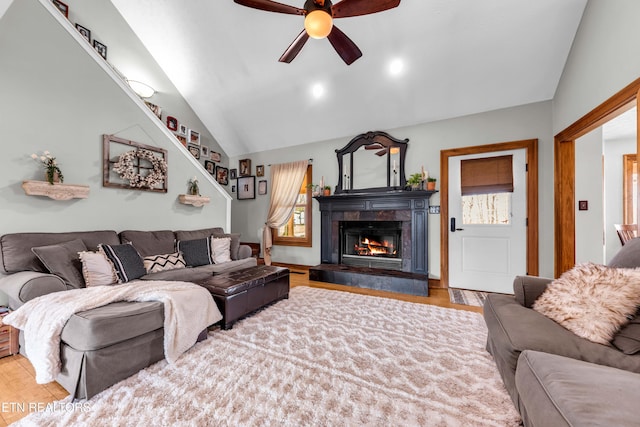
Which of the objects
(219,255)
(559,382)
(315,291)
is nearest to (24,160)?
(219,255)

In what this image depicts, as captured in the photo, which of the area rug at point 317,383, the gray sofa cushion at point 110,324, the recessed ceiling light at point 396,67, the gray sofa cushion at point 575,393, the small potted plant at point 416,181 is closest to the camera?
the gray sofa cushion at point 575,393

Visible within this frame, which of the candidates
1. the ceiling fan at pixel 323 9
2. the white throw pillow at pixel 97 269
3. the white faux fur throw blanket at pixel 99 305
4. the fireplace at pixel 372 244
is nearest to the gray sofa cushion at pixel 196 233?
the white throw pillow at pixel 97 269

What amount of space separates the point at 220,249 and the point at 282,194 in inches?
75.0

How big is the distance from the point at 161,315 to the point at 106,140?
2.43 metres

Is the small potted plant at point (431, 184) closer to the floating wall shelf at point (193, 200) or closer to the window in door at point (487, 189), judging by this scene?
the window in door at point (487, 189)

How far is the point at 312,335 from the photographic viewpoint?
7.06ft

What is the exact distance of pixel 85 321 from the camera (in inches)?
56.4

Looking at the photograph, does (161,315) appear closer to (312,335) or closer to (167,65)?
(312,335)

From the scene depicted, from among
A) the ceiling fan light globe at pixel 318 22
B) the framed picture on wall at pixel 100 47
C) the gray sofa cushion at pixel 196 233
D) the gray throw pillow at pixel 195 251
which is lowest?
the gray throw pillow at pixel 195 251

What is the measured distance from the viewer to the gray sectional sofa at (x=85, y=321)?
56.0 inches

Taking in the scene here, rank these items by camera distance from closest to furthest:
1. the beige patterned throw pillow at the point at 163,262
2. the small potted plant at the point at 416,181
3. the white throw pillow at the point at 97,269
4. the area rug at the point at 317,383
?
the area rug at the point at 317,383, the white throw pillow at the point at 97,269, the beige patterned throw pillow at the point at 163,262, the small potted plant at the point at 416,181

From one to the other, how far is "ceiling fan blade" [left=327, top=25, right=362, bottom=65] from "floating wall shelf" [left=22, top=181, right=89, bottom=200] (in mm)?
2983

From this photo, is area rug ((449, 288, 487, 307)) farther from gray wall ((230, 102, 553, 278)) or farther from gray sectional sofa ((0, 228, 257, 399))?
gray sectional sofa ((0, 228, 257, 399))

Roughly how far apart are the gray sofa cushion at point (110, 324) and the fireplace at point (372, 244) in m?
3.21
